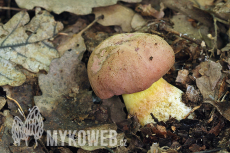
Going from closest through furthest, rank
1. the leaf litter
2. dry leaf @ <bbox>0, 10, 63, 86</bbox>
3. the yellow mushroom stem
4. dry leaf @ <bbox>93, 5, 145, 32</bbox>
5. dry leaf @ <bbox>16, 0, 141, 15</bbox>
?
the leaf litter < the yellow mushroom stem < dry leaf @ <bbox>0, 10, 63, 86</bbox> < dry leaf @ <bbox>16, 0, 141, 15</bbox> < dry leaf @ <bbox>93, 5, 145, 32</bbox>

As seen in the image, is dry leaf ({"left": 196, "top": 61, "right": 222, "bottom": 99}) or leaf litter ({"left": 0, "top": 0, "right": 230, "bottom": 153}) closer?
leaf litter ({"left": 0, "top": 0, "right": 230, "bottom": 153})

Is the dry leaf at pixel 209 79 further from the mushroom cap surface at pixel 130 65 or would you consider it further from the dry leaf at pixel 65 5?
the dry leaf at pixel 65 5

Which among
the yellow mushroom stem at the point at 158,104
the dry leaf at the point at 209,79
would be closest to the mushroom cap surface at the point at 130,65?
the yellow mushroom stem at the point at 158,104

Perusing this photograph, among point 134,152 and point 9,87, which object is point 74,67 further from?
point 134,152

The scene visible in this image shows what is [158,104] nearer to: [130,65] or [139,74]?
→ [139,74]

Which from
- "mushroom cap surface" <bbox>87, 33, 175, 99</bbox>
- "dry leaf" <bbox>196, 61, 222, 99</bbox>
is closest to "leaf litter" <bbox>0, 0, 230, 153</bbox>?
"dry leaf" <bbox>196, 61, 222, 99</bbox>

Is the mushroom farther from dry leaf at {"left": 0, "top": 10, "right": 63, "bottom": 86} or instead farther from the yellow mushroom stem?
dry leaf at {"left": 0, "top": 10, "right": 63, "bottom": 86}

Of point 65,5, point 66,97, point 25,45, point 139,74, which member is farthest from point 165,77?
point 25,45
